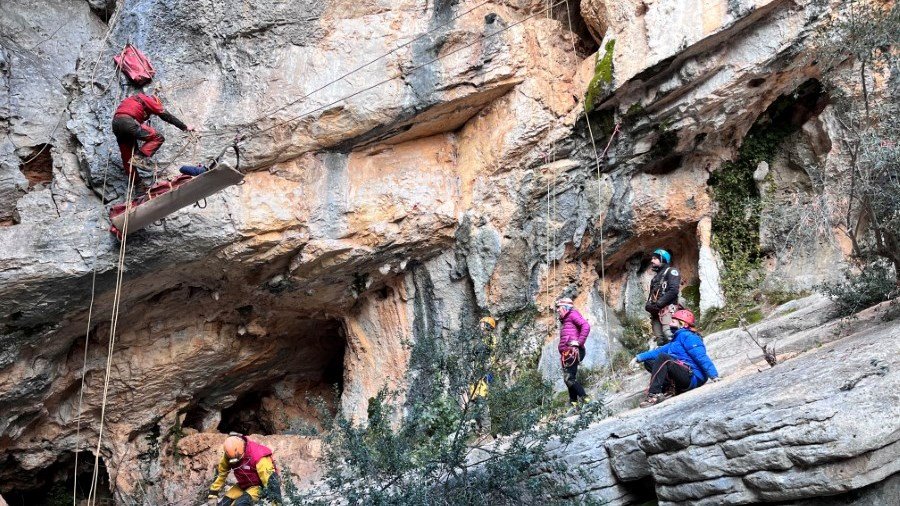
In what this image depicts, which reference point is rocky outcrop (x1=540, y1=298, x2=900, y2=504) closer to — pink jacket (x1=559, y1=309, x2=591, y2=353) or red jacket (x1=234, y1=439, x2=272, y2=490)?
pink jacket (x1=559, y1=309, x2=591, y2=353)

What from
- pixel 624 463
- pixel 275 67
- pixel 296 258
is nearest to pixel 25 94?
pixel 275 67

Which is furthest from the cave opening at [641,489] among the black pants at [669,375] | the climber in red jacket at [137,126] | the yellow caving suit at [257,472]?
the climber in red jacket at [137,126]

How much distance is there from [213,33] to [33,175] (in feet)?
9.39

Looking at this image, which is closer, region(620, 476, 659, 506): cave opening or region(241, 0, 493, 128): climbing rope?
region(620, 476, 659, 506): cave opening

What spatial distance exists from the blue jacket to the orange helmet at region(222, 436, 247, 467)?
Result: 4.02m

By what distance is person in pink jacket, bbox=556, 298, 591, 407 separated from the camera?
880 cm

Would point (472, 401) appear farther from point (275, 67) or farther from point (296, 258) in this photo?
point (275, 67)

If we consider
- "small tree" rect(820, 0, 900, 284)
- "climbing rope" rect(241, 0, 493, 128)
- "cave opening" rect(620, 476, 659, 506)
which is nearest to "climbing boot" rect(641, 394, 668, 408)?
"cave opening" rect(620, 476, 659, 506)

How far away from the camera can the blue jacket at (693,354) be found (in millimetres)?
7711

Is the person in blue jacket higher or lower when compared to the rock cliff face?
lower

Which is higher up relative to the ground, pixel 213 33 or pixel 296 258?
pixel 213 33

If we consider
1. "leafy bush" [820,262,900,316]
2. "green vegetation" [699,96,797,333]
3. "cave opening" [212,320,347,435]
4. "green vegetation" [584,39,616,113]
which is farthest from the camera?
"cave opening" [212,320,347,435]

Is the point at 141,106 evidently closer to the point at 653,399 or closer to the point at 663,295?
the point at 663,295

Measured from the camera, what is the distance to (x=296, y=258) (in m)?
10.9
